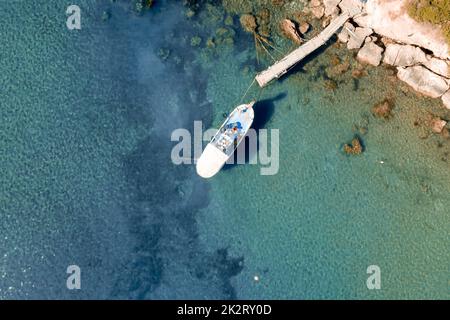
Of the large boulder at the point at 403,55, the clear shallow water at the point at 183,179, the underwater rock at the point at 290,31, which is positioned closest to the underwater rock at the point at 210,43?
the clear shallow water at the point at 183,179

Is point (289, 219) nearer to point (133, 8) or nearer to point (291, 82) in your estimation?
point (291, 82)

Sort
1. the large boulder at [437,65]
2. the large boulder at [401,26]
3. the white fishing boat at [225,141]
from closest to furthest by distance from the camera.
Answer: the white fishing boat at [225,141] → the large boulder at [401,26] → the large boulder at [437,65]

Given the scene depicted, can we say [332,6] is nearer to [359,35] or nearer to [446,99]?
[359,35]

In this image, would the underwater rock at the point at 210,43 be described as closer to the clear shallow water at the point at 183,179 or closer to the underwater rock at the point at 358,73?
the clear shallow water at the point at 183,179

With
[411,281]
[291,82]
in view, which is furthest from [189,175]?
[411,281]

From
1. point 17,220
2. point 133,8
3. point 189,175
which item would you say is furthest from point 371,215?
point 17,220
